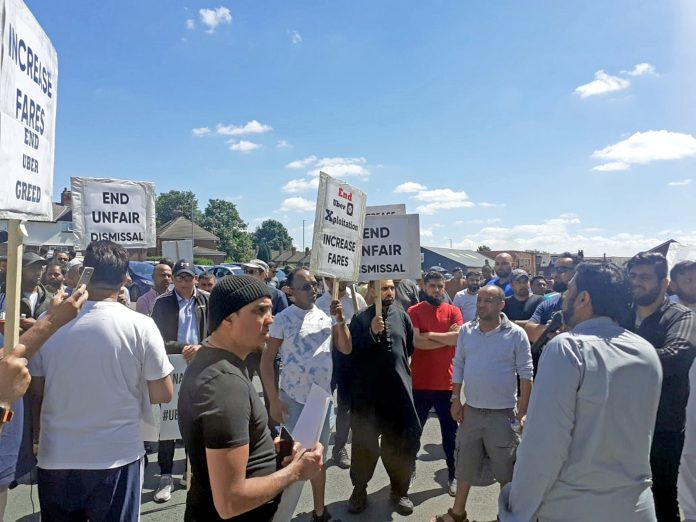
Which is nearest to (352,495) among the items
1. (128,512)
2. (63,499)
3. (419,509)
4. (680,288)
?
(419,509)

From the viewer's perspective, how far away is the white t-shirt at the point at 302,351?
387 centimetres

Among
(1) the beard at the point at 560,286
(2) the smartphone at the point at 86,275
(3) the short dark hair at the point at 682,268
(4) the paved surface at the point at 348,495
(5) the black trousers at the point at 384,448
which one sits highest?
(3) the short dark hair at the point at 682,268

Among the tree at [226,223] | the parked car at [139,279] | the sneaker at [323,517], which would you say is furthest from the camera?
the tree at [226,223]

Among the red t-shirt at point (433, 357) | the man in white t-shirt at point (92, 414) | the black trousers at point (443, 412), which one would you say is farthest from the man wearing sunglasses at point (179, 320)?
the black trousers at point (443, 412)

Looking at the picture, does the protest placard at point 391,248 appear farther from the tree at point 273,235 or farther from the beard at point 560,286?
the tree at point 273,235

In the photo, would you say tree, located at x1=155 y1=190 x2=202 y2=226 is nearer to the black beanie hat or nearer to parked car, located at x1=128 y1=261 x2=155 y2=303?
parked car, located at x1=128 y1=261 x2=155 y2=303

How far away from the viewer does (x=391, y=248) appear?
15.4ft

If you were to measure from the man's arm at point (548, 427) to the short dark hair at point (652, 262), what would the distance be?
176 centimetres

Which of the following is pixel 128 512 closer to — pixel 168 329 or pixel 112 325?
pixel 112 325

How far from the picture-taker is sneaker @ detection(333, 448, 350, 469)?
16.7 feet

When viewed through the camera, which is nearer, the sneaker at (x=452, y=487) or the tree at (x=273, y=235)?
the sneaker at (x=452, y=487)

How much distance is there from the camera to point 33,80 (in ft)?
6.91

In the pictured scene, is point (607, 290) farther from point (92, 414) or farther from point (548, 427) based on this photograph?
point (92, 414)

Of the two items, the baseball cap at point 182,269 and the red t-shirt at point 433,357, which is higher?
the baseball cap at point 182,269
